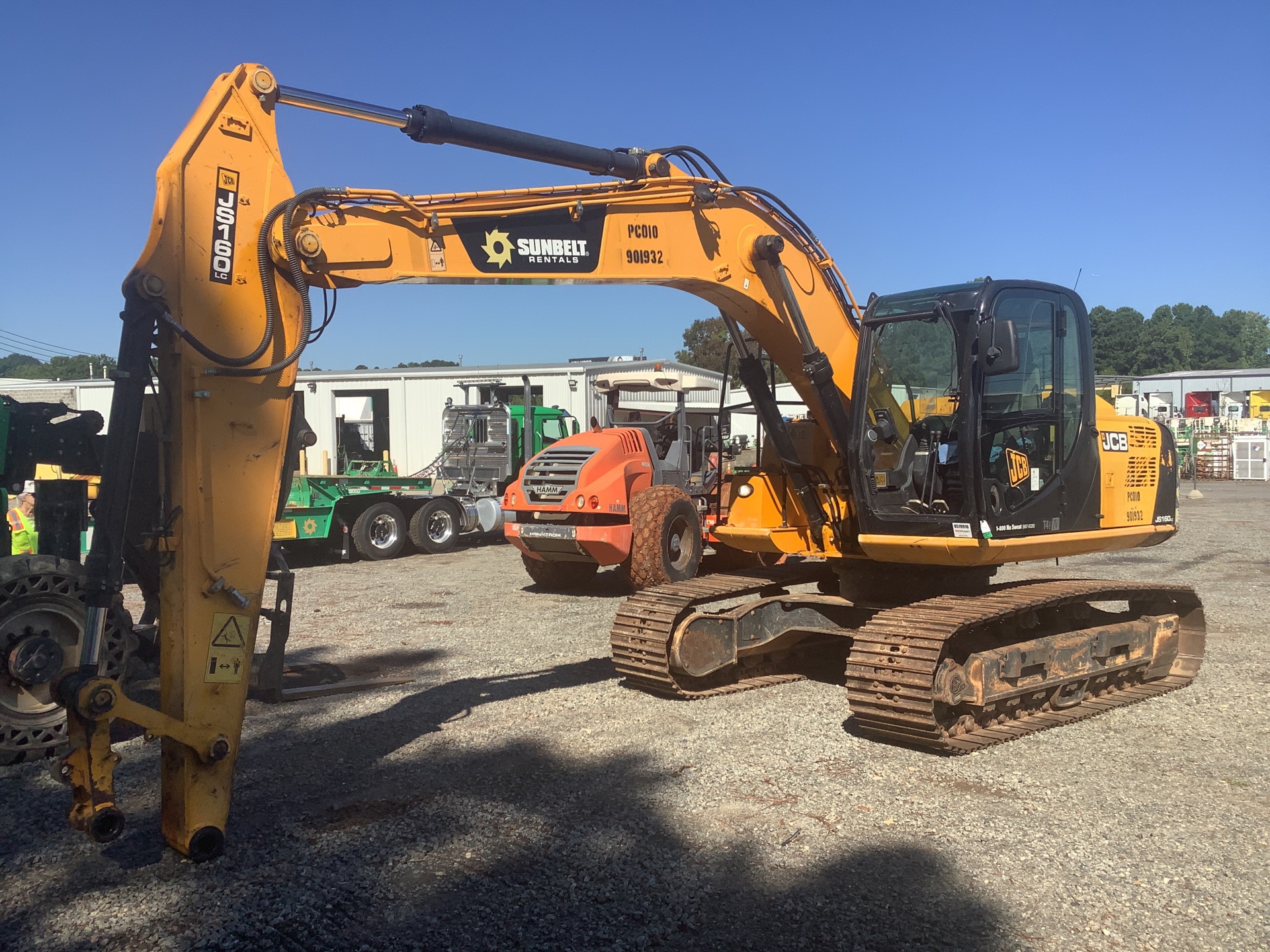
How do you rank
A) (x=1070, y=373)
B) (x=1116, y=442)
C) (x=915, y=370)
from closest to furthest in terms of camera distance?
(x=915, y=370)
(x=1070, y=373)
(x=1116, y=442)

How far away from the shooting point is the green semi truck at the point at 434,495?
15.9m

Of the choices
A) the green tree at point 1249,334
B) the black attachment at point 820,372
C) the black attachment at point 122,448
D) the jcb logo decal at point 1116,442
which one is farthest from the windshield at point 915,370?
the green tree at point 1249,334

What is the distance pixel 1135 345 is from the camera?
8138 cm

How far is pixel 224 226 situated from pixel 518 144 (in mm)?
1730

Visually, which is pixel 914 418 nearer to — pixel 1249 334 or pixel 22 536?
pixel 22 536

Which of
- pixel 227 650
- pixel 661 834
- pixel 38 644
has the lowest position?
pixel 661 834

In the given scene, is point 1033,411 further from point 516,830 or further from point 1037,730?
point 516,830

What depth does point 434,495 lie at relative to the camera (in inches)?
689

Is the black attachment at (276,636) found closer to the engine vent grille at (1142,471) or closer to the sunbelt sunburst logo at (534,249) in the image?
the sunbelt sunburst logo at (534,249)

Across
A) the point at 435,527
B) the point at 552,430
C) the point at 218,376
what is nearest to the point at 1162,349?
the point at 552,430

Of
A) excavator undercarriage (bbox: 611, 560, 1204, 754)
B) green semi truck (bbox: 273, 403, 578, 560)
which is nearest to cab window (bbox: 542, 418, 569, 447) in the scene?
green semi truck (bbox: 273, 403, 578, 560)

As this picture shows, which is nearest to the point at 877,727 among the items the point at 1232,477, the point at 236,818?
the point at 236,818

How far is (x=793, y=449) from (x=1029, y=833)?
3.51 m

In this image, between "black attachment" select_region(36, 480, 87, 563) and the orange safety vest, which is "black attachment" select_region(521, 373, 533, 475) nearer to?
the orange safety vest
